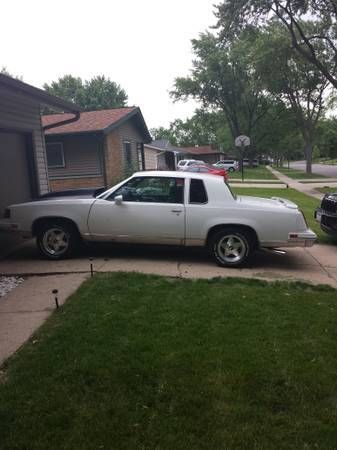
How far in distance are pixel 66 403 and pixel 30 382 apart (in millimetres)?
439

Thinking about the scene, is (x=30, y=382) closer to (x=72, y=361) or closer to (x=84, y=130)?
(x=72, y=361)

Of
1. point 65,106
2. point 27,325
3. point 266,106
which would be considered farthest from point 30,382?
point 266,106

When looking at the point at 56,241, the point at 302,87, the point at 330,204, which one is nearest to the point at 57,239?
the point at 56,241

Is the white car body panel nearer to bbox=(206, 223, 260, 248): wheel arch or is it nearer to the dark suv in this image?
bbox=(206, 223, 260, 248): wheel arch

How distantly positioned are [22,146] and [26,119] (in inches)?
27.3

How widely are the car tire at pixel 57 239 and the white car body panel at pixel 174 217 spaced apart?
→ 16cm

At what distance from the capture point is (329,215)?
8.91m

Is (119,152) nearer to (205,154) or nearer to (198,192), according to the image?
(198,192)

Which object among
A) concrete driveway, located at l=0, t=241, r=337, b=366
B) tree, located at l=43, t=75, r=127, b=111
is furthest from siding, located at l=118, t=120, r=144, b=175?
tree, located at l=43, t=75, r=127, b=111

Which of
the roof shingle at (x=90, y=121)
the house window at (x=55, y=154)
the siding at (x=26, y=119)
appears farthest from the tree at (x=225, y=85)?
the siding at (x=26, y=119)

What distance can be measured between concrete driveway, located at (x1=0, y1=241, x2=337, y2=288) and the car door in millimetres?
402

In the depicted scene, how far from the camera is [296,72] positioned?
38656 millimetres

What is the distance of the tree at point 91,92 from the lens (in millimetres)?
50781

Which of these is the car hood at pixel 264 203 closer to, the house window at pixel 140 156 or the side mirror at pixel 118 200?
the side mirror at pixel 118 200
